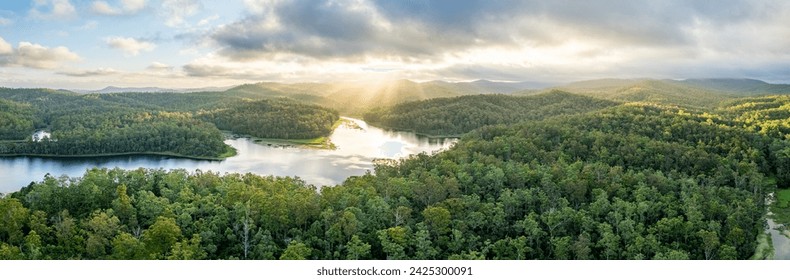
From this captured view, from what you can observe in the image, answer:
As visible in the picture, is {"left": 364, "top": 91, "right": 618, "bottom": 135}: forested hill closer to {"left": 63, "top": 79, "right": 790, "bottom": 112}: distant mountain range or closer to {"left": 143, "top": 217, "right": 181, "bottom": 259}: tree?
{"left": 63, "top": 79, "right": 790, "bottom": 112}: distant mountain range

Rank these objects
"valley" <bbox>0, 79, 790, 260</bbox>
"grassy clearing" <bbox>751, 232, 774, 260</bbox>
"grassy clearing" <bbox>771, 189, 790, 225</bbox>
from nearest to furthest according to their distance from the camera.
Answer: "valley" <bbox>0, 79, 790, 260</bbox> < "grassy clearing" <bbox>751, 232, 774, 260</bbox> < "grassy clearing" <bbox>771, 189, 790, 225</bbox>

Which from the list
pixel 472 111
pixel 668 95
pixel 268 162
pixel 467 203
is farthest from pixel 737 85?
Answer: pixel 467 203

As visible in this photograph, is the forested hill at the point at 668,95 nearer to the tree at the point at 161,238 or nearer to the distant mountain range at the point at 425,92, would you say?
the distant mountain range at the point at 425,92

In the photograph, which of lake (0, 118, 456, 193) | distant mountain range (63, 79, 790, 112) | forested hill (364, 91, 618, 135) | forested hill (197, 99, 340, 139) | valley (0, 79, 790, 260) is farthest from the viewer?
distant mountain range (63, 79, 790, 112)

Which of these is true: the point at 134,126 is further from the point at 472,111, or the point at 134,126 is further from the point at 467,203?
the point at 467,203

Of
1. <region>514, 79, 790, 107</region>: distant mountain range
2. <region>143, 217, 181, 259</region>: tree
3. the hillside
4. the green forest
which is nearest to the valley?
<region>143, 217, 181, 259</region>: tree

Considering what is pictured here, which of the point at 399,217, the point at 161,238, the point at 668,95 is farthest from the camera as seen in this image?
the point at 668,95
